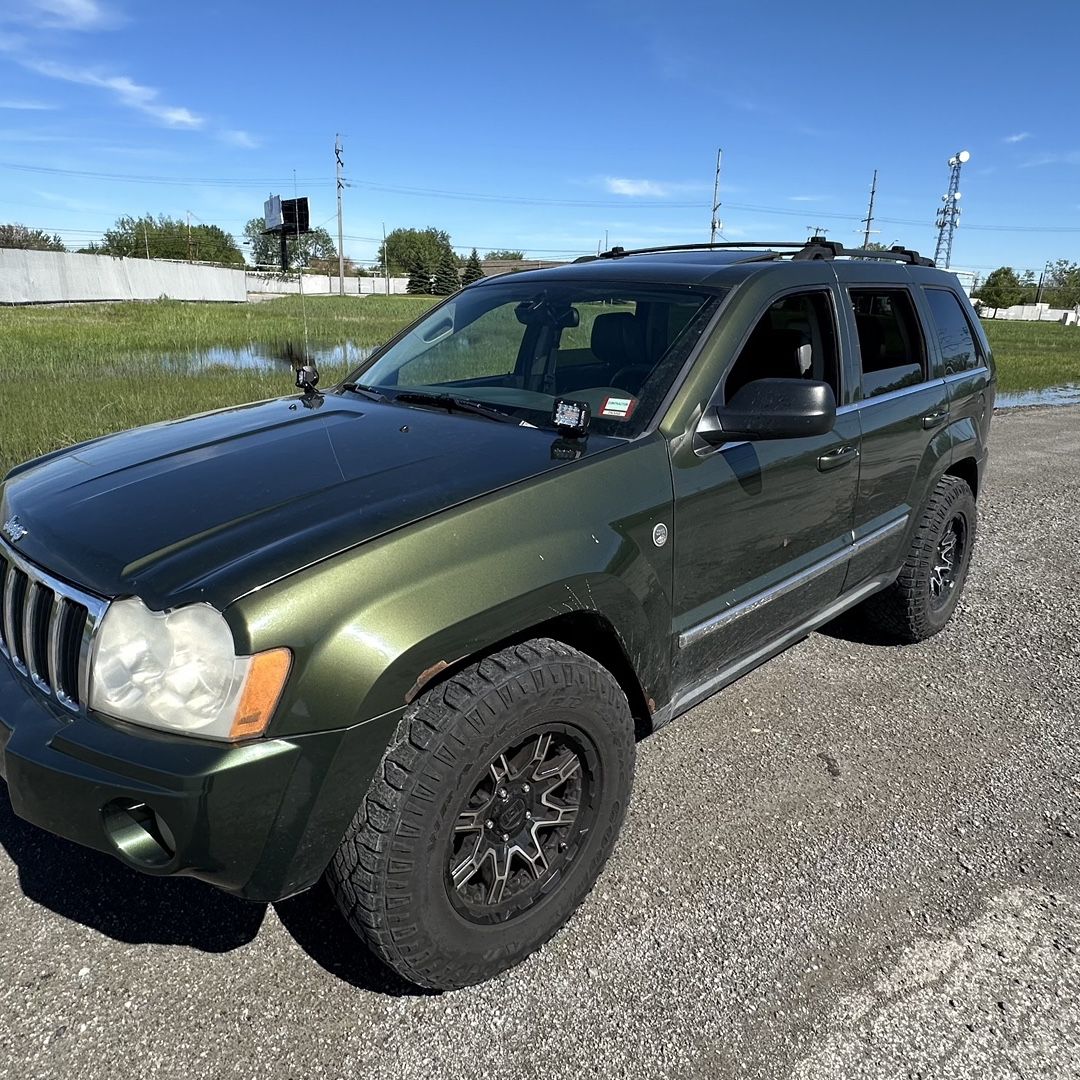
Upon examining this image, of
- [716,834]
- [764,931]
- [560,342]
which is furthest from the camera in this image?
[560,342]

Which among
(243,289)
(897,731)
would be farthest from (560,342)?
(243,289)

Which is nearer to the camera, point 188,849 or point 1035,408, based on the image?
point 188,849

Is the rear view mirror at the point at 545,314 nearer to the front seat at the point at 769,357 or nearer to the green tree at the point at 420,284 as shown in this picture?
the front seat at the point at 769,357

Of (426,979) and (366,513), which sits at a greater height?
(366,513)

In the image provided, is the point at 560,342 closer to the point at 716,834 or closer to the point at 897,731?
the point at 716,834

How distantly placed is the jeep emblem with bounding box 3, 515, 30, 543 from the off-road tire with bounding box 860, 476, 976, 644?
3.55 metres

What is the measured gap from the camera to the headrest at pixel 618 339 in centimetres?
287

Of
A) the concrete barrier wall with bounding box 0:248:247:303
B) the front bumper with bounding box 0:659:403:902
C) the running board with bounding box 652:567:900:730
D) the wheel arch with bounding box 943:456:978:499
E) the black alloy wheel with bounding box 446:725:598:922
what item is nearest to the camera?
the front bumper with bounding box 0:659:403:902

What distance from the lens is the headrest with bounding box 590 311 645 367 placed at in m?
2.87

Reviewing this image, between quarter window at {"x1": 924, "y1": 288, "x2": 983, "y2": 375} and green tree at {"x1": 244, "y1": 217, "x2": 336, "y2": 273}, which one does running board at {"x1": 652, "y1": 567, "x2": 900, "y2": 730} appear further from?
green tree at {"x1": 244, "y1": 217, "x2": 336, "y2": 273}

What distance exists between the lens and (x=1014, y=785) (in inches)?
123

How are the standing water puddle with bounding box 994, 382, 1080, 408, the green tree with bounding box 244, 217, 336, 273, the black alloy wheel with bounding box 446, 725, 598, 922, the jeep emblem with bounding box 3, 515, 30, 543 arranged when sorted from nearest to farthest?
the black alloy wheel with bounding box 446, 725, 598, 922 → the jeep emblem with bounding box 3, 515, 30, 543 → the standing water puddle with bounding box 994, 382, 1080, 408 → the green tree with bounding box 244, 217, 336, 273

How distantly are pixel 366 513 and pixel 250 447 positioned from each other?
32.0 inches

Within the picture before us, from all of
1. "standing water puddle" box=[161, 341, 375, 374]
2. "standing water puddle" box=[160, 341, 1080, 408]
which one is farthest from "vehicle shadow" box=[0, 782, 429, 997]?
"standing water puddle" box=[161, 341, 375, 374]
